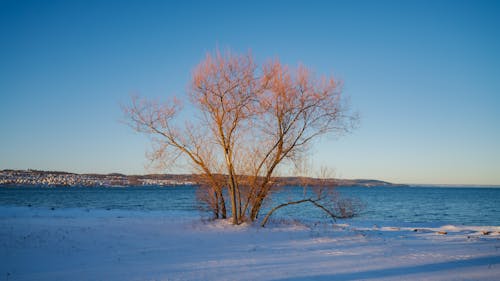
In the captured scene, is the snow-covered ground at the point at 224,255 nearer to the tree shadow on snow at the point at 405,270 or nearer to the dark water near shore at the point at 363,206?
the tree shadow on snow at the point at 405,270

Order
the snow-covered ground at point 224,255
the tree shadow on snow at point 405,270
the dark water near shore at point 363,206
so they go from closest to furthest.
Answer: the tree shadow on snow at point 405,270
the snow-covered ground at point 224,255
the dark water near shore at point 363,206

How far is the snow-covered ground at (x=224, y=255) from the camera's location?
9.02 meters

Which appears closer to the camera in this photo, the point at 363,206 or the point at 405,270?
the point at 405,270

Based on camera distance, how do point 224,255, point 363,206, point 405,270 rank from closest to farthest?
point 405,270, point 224,255, point 363,206

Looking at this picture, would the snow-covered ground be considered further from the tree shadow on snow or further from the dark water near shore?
the dark water near shore

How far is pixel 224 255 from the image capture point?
1148 cm

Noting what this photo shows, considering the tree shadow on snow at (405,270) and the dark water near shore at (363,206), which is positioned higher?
the tree shadow on snow at (405,270)

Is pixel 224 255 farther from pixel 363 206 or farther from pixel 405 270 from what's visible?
pixel 363 206

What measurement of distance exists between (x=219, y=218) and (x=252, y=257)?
9411 mm

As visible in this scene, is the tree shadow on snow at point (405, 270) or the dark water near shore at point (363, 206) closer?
the tree shadow on snow at point (405, 270)

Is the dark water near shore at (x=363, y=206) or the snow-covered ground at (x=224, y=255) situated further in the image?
the dark water near shore at (x=363, y=206)

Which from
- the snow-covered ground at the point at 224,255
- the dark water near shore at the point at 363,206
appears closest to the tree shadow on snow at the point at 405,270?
the snow-covered ground at the point at 224,255

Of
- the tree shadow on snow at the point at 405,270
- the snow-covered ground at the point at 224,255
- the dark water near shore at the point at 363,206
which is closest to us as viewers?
the tree shadow on snow at the point at 405,270

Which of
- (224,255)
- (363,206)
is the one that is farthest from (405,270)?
(363,206)
